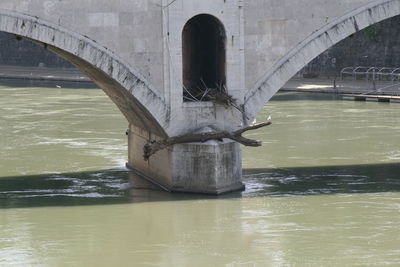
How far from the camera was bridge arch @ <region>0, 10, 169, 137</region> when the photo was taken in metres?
17.7

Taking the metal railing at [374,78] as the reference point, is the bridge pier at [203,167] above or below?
below

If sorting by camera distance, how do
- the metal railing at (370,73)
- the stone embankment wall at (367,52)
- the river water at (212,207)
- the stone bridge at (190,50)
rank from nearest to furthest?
1. the river water at (212,207)
2. the stone bridge at (190,50)
3. the metal railing at (370,73)
4. the stone embankment wall at (367,52)

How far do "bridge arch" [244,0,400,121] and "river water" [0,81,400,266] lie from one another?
163 cm

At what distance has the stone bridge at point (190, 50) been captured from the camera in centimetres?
1828

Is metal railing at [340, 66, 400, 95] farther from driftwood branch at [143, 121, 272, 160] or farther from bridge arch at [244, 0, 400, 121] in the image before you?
driftwood branch at [143, 121, 272, 160]

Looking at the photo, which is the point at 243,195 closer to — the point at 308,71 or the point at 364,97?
the point at 364,97

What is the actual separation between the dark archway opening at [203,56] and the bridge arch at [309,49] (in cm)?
70

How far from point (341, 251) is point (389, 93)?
1964 centimetres

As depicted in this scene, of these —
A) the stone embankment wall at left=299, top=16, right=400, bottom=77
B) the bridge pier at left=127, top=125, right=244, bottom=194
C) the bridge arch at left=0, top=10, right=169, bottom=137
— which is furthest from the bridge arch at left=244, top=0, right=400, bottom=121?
the stone embankment wall at left=299, top=16, right=400, bottom=77

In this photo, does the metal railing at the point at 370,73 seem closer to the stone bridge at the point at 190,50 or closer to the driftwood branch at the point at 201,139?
the stone bridge at the point at 190,50

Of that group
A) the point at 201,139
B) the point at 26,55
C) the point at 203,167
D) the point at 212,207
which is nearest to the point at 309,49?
the point at 201,139

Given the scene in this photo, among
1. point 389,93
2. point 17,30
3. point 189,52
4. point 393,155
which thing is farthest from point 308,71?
point 17,30

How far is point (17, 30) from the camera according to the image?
57.9 feet

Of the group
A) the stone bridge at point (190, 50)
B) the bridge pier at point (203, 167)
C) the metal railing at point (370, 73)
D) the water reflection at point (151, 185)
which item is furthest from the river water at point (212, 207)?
the metal railing at point (370, 73)
